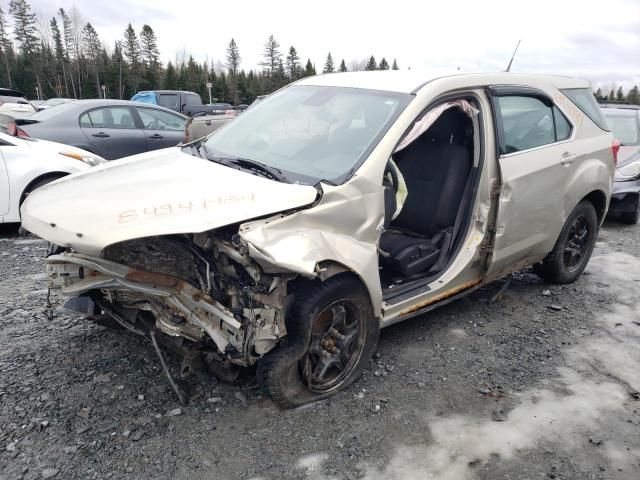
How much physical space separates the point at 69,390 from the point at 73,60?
2722 inches

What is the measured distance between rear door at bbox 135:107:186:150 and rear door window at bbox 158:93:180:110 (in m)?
12.0

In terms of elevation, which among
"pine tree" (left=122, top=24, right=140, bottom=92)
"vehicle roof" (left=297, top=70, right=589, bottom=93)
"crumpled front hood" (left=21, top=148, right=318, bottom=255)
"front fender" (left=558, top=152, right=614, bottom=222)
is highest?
"pine tree" (left=122, top=24, right=140, bottom=92)

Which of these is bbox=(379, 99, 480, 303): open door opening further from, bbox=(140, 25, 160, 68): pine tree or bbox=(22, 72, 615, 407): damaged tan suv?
bbox=(140, 25, 160, 68): pine tree

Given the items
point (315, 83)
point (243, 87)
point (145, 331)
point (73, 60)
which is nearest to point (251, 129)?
point (315, 83)

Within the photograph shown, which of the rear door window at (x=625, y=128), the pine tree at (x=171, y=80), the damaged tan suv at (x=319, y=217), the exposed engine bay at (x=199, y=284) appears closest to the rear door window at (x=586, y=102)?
the damaged tan suv at (x=319, y=217)

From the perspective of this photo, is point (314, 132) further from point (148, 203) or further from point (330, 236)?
point (148, 203)

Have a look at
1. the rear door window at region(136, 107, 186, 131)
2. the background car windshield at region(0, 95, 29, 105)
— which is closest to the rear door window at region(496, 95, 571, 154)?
the rear door window at region(136, 107, 186, 131)

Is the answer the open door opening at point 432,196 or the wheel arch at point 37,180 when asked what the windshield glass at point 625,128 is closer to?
the open door opening at point 432,196

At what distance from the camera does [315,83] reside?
13.0 feet

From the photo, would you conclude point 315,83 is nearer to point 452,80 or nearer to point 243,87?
point 452,80

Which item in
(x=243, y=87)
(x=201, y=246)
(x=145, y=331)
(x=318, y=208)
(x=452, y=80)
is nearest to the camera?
(x=201, y=246)

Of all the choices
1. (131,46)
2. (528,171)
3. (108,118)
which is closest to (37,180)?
(108,118)

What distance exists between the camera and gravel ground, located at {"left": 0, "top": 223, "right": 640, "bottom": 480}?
8.29 feet

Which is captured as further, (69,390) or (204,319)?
(69,390)
